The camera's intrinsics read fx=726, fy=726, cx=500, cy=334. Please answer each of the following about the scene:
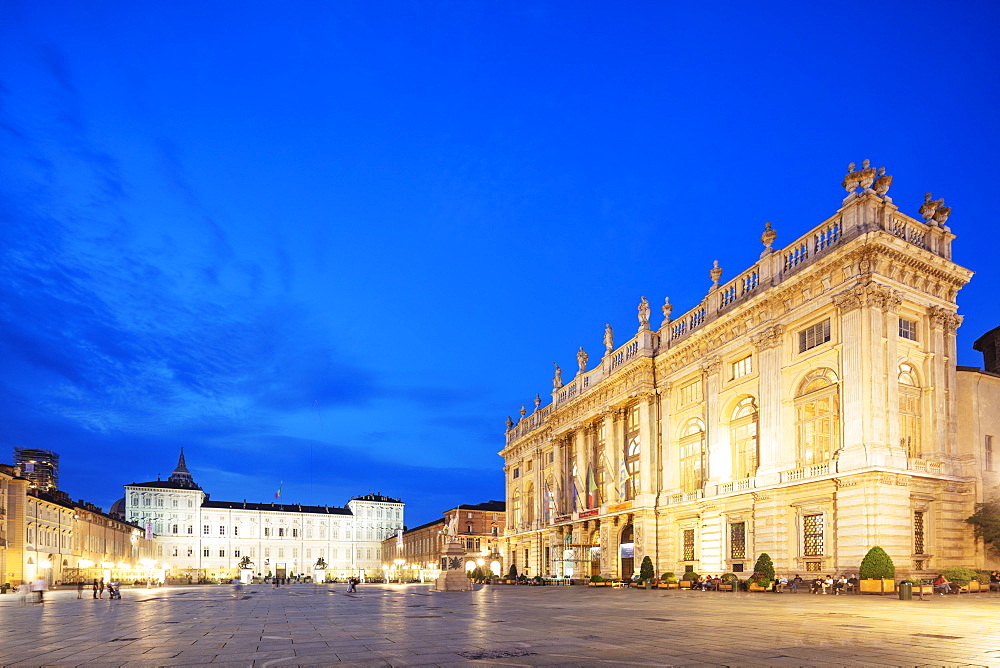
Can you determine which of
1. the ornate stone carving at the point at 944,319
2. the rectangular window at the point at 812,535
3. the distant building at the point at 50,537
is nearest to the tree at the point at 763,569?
the rectangular window at the point at 812,535

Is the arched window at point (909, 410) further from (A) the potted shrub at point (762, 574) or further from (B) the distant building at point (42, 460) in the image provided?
(B) the distant building at point (42, 460)

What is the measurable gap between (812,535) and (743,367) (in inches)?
413

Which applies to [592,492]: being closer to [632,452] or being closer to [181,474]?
[632,452]

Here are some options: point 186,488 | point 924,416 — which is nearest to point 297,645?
point 924,416

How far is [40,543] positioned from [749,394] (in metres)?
71.8

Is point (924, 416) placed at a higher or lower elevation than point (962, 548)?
higher

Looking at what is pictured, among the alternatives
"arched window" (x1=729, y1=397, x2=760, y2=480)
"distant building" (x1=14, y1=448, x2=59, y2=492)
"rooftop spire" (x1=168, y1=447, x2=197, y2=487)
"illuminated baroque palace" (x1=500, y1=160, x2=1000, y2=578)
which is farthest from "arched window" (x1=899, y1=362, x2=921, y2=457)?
"rooftop spire" (x1=168, y1=447, x2=197, y2=487)

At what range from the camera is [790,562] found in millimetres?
34875

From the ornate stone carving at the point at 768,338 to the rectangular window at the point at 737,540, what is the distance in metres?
A: 9.57

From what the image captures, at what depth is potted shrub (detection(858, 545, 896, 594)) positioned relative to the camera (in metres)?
28.1

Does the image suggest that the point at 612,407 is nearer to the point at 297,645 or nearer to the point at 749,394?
the point at 749,394

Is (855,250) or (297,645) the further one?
(855,250)

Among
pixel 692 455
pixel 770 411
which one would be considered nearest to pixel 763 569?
pixel 770 411

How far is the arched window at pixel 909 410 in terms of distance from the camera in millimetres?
32281
